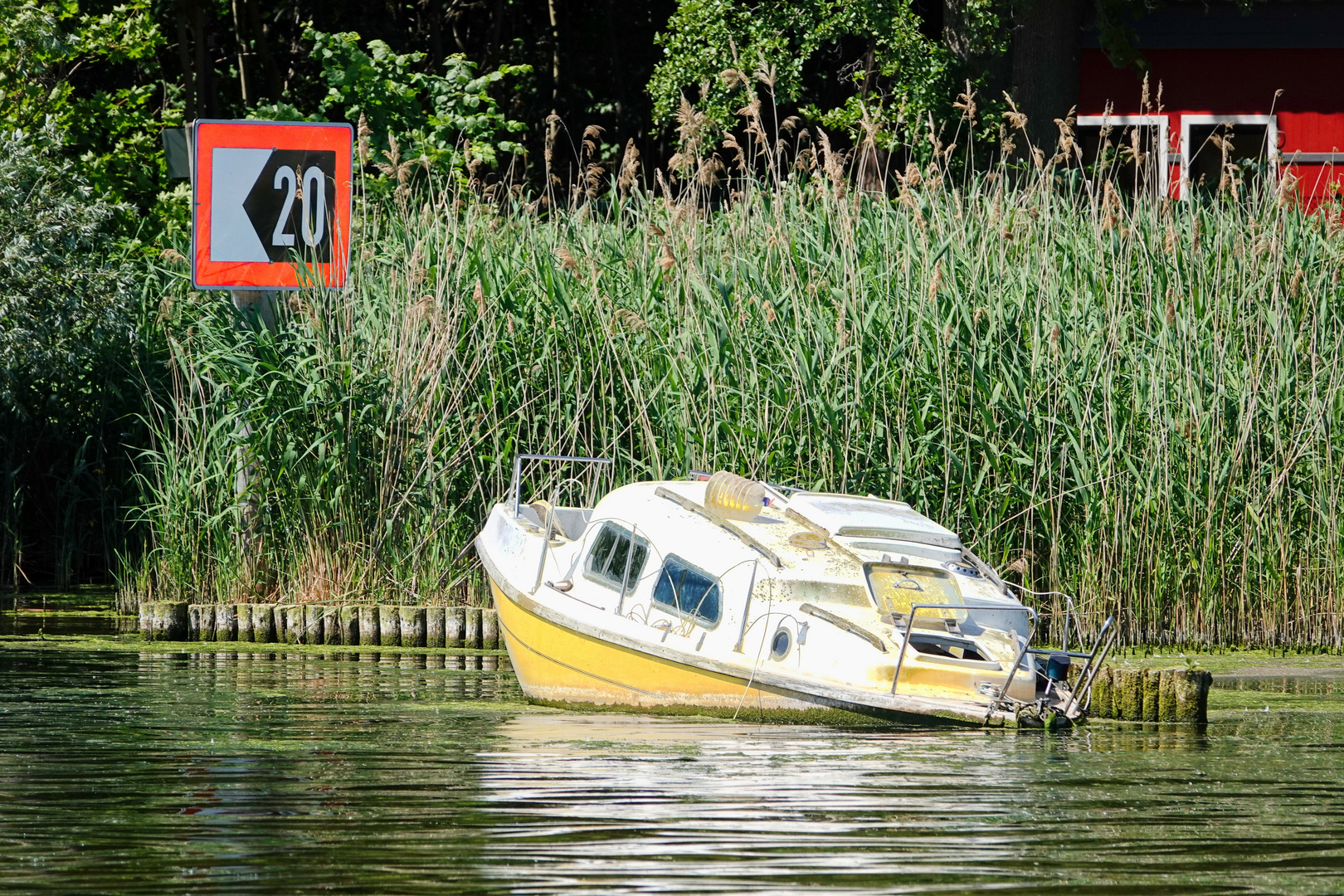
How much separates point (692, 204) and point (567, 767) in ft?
22.0

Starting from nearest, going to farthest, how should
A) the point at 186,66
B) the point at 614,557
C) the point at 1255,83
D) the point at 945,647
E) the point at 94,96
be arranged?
the point at 945,647 → the point at 614,557 → the point at 94,96 → the point at 1255,83 → the point at 186,66

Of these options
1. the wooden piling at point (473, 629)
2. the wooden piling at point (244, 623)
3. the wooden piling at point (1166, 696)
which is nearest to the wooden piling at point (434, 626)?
the wooden piling at point (473, 629)

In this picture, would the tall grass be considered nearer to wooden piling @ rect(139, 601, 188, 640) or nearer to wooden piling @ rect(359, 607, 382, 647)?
wooden piling @ rect(359, 607, 382, 647)

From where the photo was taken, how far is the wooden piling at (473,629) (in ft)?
45.3

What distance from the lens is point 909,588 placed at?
420 inches

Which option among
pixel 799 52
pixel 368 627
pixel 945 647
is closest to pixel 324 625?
pixel 368 627

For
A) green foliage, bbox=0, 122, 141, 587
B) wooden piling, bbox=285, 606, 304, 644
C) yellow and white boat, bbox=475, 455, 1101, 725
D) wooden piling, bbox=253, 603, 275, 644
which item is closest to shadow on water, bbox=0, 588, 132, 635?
green foliage, bbox=0, 122, 141, 587

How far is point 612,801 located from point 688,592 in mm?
3057

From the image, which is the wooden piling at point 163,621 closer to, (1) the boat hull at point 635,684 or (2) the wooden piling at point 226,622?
(2) the wooden piling at point 226,622

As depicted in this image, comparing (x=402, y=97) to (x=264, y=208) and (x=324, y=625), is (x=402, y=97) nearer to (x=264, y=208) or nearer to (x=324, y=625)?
(x=264, y=208)

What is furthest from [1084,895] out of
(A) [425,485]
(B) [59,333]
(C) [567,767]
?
(B) [59,333]

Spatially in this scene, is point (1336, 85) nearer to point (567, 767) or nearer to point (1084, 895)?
point (567, 767)

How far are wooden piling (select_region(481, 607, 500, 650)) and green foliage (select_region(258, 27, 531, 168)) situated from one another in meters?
8.88

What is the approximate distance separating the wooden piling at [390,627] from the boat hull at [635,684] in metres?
1.67
